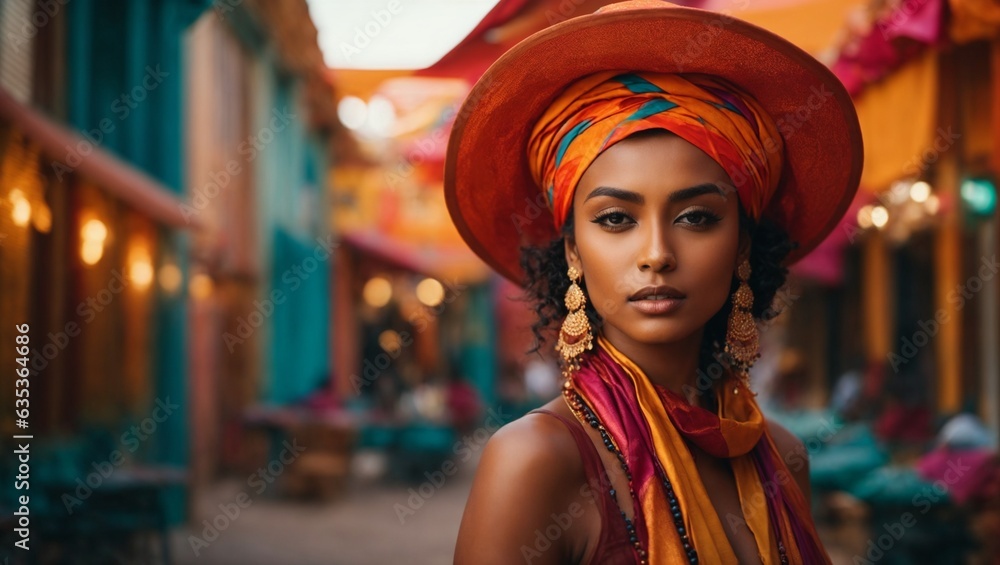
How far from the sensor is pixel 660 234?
1939mm

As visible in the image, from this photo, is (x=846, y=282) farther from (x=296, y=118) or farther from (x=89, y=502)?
(x=89, y=502)

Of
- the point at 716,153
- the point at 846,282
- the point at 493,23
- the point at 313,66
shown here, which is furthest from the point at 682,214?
the point at 313,66

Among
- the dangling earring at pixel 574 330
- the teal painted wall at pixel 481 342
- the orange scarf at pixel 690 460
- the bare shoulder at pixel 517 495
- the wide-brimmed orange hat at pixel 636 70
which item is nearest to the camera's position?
the bare shoulder at pixel 517 495

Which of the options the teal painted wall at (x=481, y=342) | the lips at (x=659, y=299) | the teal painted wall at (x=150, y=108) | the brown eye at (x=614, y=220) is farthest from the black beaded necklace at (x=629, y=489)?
the teal painted wall at (x=481, y=342)

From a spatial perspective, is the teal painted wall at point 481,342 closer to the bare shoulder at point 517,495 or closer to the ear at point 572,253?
the ear at point 572,253

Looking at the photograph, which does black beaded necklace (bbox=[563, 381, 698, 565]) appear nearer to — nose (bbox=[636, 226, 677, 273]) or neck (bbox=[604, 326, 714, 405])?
neck (bbox=[604, 326, 714, 405])

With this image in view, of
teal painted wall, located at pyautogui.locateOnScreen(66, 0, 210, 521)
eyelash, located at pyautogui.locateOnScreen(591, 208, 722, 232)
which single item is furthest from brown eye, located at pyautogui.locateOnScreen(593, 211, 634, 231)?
teal painted wall, located at pyautogui.locateOnScreen(66, 0, 210, 521)

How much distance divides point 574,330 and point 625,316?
0.16 m

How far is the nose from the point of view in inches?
75.9

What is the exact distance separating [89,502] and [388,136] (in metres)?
13.3

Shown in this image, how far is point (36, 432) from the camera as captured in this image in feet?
18.5

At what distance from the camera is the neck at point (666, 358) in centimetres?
208

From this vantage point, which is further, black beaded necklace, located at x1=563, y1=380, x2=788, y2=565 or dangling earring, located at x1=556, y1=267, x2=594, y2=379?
dangling earring, located at x1=556, y1=267, x2=594, y2=379

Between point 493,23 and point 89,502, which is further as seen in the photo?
point 89,502
